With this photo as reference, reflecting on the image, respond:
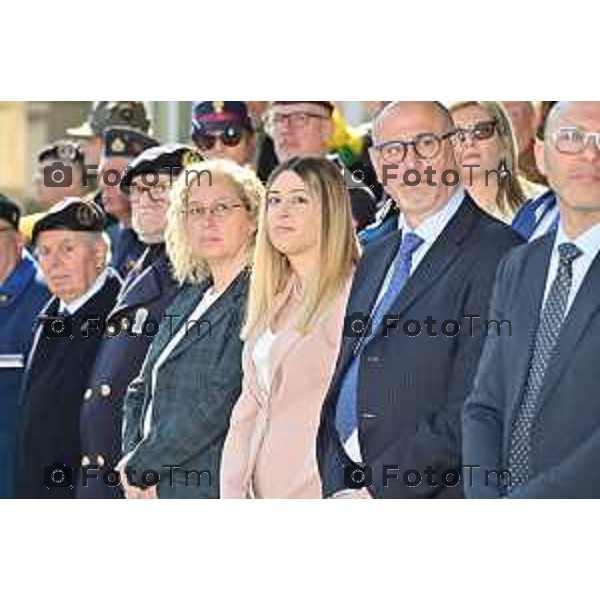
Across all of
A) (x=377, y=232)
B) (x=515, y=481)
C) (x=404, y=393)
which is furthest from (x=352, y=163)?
(x=515, y=481)

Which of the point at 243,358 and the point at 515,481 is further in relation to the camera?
the point at 243,358

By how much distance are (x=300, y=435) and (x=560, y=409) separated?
79cm

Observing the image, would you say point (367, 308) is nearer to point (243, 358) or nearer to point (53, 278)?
point (243, 358)

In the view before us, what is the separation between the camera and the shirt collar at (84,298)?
19.9 ft

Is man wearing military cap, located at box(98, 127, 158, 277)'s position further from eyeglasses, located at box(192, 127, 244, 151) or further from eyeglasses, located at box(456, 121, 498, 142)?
eyeglasses, located at box(456, 121, 498, 142)

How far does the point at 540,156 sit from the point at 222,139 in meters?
1.03

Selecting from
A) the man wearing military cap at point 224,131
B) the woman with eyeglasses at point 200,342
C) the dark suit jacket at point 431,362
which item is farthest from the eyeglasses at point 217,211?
the dark suit jacket at point 431,362

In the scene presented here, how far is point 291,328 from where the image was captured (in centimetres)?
559

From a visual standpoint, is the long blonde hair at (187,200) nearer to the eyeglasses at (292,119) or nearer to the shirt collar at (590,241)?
the eyeglasses at (292,119)

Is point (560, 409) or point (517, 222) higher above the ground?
point (517, 222)

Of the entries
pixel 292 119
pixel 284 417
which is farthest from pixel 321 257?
pixel 292 119

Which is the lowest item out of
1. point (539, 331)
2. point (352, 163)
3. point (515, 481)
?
point (515, 481)

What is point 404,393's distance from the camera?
5391mm

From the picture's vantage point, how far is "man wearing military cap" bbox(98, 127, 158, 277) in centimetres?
604
